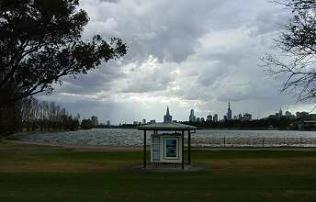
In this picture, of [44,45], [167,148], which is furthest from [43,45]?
[167,148]

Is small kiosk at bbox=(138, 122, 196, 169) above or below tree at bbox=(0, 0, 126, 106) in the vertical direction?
below

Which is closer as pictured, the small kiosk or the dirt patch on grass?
the dirt patch on grass

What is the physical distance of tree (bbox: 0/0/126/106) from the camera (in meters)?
26.0

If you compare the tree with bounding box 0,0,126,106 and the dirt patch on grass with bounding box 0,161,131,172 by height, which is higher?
the tree with bounding box 0,0,126,106

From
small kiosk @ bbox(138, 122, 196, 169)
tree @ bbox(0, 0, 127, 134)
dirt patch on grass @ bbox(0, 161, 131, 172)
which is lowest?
dirt patch on grass @ bbox(0, 161, 131, 172)

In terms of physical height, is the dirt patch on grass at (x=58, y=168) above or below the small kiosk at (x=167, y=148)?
below

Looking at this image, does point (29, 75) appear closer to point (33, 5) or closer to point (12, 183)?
point (33, 5)

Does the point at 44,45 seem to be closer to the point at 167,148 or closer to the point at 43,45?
the point at 43,45

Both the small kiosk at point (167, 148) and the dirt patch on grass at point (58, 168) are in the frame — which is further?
the small kiosk at point (167, 148)

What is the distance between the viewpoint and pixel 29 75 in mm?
27250

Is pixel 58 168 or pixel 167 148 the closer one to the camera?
pixel 58 168

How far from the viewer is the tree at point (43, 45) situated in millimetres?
26016

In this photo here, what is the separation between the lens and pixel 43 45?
2755cm

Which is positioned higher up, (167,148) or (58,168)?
(167,148)
